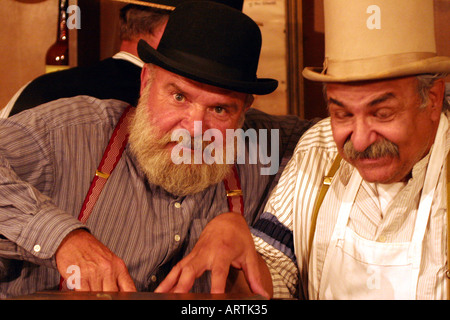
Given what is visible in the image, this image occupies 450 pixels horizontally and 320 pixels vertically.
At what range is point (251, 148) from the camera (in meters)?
2.38

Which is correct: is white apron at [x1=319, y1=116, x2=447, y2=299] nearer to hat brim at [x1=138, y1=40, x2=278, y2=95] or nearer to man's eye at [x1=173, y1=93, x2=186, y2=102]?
hat brim at [x1=138, y1=40, x2=278, y2=95]

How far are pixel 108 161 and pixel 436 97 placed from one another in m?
1.22

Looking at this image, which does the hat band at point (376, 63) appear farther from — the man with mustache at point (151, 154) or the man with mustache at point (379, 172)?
the man with mustache at point (151, 154)

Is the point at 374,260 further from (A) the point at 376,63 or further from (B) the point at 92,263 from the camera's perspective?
(B) the point at 92,263

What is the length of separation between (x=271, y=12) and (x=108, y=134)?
1334mm

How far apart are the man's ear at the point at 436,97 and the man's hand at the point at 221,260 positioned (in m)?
0.72

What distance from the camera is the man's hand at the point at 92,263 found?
1.56 meters

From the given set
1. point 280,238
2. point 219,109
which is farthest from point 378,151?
point 219,109

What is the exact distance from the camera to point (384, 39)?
1.68 metres

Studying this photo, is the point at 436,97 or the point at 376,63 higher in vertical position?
the point at 376,63

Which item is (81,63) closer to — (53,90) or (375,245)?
(53,90)

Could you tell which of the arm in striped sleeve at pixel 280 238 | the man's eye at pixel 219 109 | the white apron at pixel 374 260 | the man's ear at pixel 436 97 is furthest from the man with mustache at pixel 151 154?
the man's ear at pixel 436 97

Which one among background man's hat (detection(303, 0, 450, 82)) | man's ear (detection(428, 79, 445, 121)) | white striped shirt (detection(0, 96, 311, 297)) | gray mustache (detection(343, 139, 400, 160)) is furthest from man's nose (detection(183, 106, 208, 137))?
man's ear (detection(428, 79, 445, 121))

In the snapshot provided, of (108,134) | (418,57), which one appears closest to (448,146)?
(418,57)
